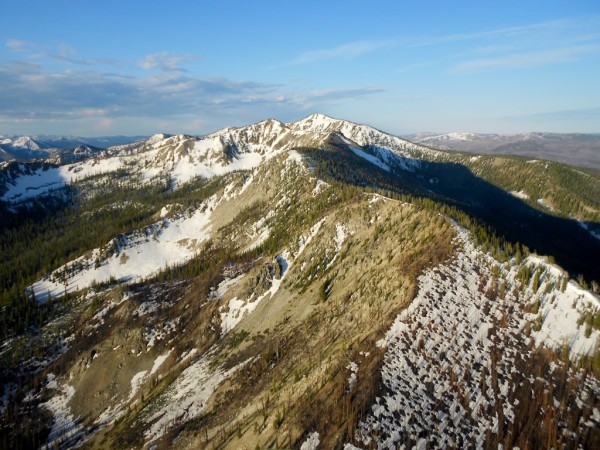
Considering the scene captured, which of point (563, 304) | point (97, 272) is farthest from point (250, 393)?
point (97, 272)

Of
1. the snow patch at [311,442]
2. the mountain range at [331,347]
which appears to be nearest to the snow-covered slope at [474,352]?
the mountain range at [331,347]

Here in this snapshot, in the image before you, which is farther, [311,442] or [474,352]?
[474,352]

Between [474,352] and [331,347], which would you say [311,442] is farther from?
[474,352]

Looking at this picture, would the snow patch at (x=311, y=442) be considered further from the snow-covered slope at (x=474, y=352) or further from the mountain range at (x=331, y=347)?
the snow-covered slope at (x=474, y=352)

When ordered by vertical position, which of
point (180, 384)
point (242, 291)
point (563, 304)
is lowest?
point (180, 384)

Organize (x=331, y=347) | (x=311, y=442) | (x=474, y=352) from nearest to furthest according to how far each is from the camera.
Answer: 1. (x=311, y=442)
2. (x=474, y=352)
3. (x=331, y=347)

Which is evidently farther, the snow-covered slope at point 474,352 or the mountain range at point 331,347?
the mountain range at point 331,347

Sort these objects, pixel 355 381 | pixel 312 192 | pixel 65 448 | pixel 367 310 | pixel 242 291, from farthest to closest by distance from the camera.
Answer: pixel 312 192 < pixel 242 291 < pixel 65 448 < pixel 367 310 < pixel 355 381

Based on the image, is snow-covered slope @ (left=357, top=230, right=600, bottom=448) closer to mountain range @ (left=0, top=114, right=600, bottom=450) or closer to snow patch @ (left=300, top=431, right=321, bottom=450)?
mountain range @ (left=0, top=114, right=600, bottom=450)

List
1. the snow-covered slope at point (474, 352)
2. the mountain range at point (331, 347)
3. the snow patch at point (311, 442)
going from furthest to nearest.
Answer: the mountain range at point (331, 347), the snow-covered slope at point (474, 352), the snow patch at point (311, 442)

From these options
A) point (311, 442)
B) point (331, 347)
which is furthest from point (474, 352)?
point (311, 442)

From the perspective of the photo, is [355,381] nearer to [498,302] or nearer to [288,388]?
[288,388]
